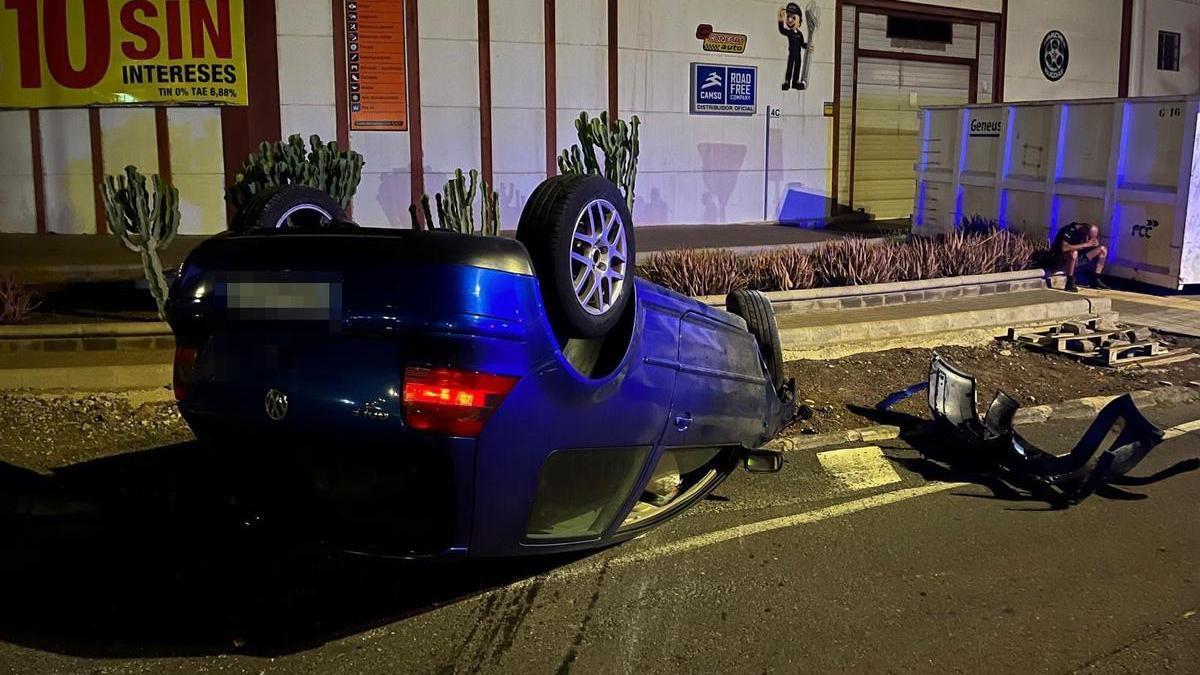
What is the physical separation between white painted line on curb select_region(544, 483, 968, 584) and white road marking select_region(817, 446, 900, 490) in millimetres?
203

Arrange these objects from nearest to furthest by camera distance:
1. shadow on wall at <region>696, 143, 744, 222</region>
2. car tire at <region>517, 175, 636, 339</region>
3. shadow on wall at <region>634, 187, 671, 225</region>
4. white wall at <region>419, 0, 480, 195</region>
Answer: car tire at <region>517, 175, 636, 339</region>, white wall at <region>419, 0, 480, 195</region>, shadow on wall at <region>634, 187, 671, 225</region>, shadow on wall at <region>696, 143, 744, 222</region>

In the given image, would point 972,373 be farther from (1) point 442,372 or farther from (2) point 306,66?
(2) point 306,66

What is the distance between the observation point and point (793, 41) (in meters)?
17.5

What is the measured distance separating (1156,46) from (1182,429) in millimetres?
19089

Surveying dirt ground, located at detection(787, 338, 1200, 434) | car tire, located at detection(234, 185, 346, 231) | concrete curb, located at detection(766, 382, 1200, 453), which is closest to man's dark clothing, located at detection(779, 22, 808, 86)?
dirt ground, located at detection(787, 338, 1200, 434)

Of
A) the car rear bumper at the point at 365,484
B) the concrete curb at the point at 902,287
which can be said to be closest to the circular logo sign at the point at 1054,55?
the concrete curb at the point at 902,287

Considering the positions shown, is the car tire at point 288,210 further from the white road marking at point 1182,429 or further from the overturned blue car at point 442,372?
the white road marking at point 1182,429

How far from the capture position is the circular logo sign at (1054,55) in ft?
69.3

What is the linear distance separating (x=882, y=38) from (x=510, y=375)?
17243mm

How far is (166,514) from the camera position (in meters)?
5.28

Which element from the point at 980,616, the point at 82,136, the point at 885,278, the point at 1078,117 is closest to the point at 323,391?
the point at 980,616

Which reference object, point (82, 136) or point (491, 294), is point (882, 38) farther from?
point (491, 294)

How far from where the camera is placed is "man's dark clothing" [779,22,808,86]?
1747cm

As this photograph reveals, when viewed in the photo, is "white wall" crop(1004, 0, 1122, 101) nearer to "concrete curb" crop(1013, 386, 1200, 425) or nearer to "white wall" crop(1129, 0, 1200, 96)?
"white wall" crop(1129, 0, 1200, 96)
